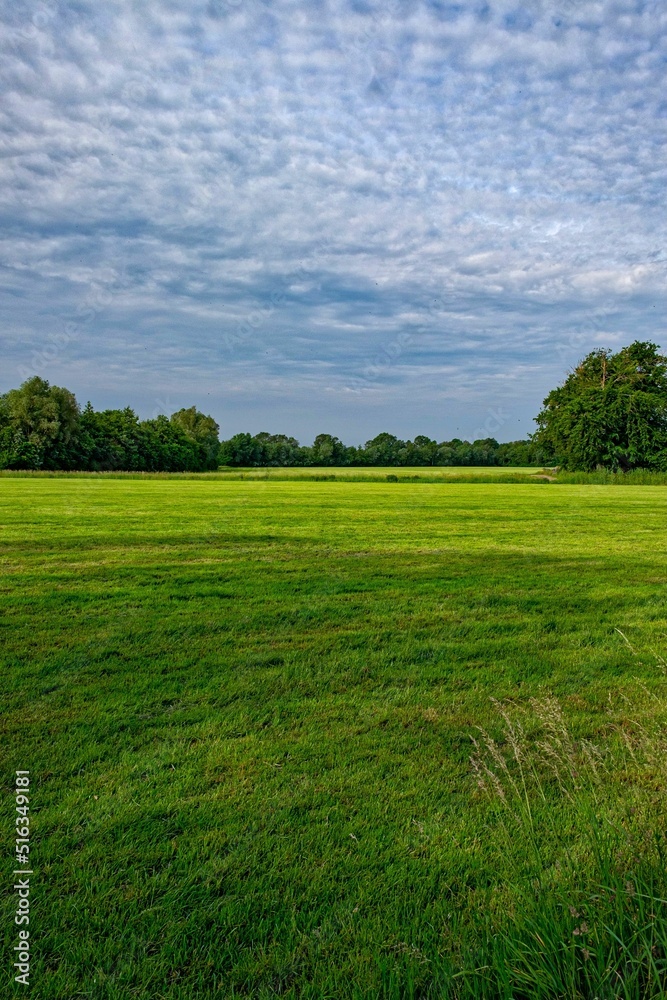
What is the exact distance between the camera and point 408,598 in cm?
776

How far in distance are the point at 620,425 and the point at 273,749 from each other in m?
66.9

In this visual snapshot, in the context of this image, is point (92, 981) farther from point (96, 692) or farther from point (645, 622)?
point (645, 622)

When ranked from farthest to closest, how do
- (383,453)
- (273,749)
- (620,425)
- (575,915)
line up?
(383,453)
(620,425)
(273,749)
(575,915)

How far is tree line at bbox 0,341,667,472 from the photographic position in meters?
61.4

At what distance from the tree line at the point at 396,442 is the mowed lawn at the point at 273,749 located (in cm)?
5878

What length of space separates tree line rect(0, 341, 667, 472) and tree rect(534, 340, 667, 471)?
11cm

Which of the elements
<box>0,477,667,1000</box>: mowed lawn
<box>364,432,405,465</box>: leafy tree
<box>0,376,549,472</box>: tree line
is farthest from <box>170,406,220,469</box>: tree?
<box>0,477,667,1000</box>: mowed lawn

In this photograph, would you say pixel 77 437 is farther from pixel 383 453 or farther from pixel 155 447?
pixel 383 453

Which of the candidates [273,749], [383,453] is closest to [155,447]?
[383,453]

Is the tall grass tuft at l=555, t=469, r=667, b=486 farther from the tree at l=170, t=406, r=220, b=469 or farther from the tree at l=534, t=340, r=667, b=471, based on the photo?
the tree at l=170, t=406, r=220, b=469

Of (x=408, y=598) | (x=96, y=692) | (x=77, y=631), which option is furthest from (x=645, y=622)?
(x=77, y=631)

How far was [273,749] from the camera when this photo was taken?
3.62m

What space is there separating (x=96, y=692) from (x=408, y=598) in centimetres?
444

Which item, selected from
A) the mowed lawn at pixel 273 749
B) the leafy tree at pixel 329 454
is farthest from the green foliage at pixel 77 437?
the mowed lawn at pixel 273 749
